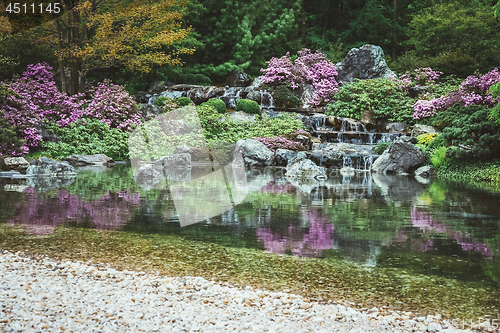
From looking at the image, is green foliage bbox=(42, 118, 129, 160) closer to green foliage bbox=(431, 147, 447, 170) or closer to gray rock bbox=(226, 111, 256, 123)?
gray rock bbox=(226, 111, 256, 123)

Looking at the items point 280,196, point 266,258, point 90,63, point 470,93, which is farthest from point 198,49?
point 266,258

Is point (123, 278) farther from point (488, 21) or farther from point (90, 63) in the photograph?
point (488, 21)

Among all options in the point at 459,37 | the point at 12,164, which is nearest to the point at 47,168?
the point at 12,164

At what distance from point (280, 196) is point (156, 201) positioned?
2.25 meters

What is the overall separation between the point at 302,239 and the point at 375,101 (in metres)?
16.3

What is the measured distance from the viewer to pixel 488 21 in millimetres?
21000

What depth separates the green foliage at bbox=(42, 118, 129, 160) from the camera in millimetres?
15094

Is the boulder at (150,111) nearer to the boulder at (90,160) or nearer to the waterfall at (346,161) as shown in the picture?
the boulder at (90,160)

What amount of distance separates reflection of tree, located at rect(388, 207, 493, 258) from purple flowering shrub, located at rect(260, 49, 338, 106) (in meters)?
16.7

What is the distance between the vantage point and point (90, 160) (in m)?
14.8

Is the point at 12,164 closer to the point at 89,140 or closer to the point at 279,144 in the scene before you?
the point at 89,140

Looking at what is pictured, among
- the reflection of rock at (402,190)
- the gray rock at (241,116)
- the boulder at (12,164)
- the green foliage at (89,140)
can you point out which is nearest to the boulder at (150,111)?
the green foliage at (89,140)

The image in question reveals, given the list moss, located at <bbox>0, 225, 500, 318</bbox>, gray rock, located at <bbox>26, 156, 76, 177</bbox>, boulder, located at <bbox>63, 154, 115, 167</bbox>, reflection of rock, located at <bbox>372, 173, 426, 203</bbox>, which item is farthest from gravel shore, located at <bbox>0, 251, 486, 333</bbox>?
boulder, located at <bbox>63, 154, 115, 167</bbox>

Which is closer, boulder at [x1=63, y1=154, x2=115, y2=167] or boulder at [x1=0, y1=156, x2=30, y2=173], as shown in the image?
boulder at [x1=0, y1=156, x2=30, y2=173]
